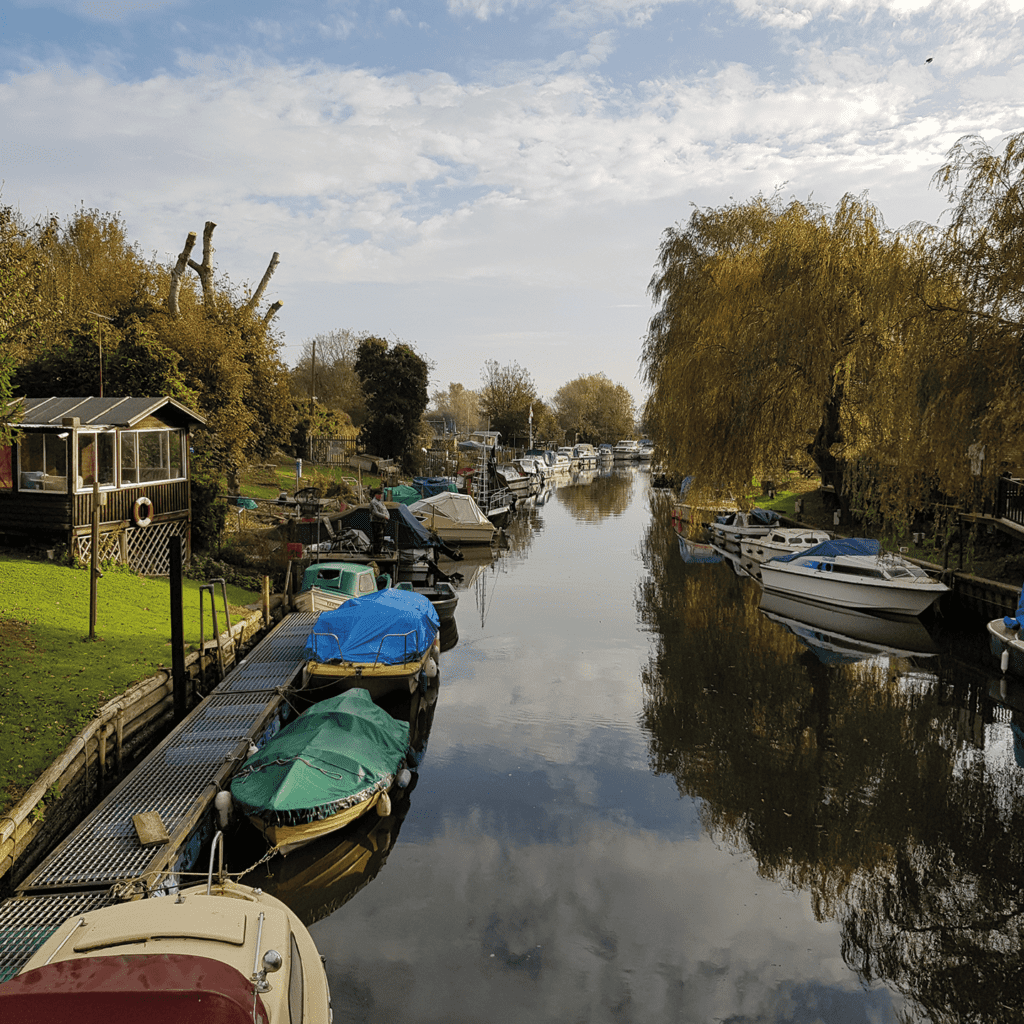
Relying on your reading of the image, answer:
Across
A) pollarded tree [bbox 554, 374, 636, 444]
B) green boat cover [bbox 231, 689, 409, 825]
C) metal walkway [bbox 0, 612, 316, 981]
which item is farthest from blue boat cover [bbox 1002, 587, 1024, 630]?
pollarded tree [bbox 554, 374, 636, 444]

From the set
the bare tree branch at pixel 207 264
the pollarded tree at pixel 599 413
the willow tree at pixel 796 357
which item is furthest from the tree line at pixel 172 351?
the pollarded tree at pixel 599 413

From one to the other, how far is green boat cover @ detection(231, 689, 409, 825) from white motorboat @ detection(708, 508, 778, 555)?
72.2 feet

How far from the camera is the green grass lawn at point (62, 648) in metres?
9.80

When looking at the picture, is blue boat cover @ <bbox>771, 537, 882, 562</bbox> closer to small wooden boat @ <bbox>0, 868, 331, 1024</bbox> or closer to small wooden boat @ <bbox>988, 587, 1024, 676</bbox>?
small wooden boat @ <bbox>988, 587, 1024, 676</bbox>

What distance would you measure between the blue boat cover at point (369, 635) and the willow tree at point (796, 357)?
11.3m

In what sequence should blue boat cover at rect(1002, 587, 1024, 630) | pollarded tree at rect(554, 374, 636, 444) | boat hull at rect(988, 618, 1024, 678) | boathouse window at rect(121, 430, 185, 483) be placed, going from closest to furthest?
boat hull at rect(988, 618, 1024, 678)
blue boat cover at rect(1002, 587, 1024, 630)
boathouse window at rect(121, 430, 185, 483)
pollarded tree at rect(554, 374, 636, 444)

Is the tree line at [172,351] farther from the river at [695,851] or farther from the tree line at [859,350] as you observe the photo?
the tree line at [859,350]

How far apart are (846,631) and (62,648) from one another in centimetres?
1798

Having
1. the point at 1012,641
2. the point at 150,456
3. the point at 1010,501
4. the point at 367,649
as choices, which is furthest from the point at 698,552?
the point at 367,649

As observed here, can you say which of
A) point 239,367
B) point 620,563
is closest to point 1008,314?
point 620,563

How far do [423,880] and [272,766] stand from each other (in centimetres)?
232

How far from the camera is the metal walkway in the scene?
7320 mm

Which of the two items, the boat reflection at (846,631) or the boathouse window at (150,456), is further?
the boathouse window at (150,456)

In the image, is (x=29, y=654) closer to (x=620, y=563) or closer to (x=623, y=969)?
(x=623, y=969)
